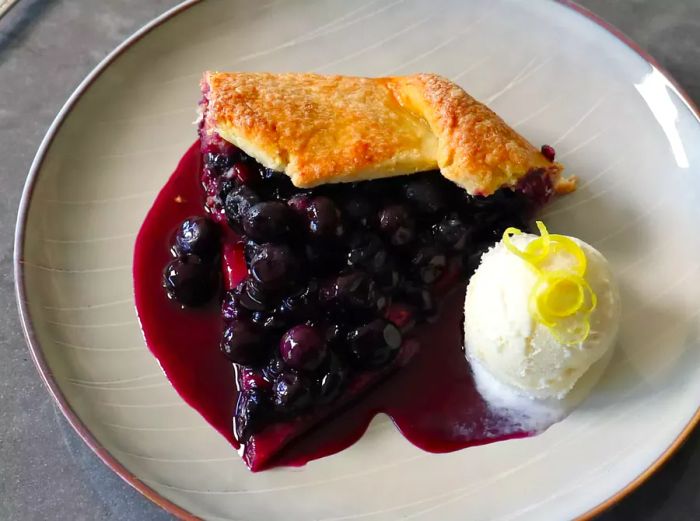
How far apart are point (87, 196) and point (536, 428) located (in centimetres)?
115

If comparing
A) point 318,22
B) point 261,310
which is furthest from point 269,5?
point 261,310

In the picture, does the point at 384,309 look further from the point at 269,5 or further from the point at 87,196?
the point at 269,5

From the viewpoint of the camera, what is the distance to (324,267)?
4.93 ft

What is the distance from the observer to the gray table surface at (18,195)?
1.40 m

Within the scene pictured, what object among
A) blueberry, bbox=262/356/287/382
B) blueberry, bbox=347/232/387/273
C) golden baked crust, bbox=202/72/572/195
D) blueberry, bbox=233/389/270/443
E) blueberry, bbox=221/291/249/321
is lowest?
blueberry, bbox=233/389/270/443

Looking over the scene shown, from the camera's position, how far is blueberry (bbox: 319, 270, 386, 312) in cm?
141

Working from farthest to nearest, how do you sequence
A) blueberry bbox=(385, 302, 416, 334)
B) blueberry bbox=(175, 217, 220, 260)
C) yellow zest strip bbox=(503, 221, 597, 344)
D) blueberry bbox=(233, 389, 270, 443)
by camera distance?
blueberry bbox=(175, 217, 220, 260)
blueberry bbox=(385, 302, 416, 334)
blueberry bbox=(233, 389, 270, 443)
yellow zest strip bbox=(503, 221, 597, 344)

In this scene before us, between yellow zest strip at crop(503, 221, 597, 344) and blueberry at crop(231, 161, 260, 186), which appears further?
blueberry at crop(231, 161, 260, 186)

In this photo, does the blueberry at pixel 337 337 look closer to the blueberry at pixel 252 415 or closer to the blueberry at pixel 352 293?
the blueberry at pixel 352 293

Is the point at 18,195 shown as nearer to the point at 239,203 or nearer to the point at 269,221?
the point at 239,203

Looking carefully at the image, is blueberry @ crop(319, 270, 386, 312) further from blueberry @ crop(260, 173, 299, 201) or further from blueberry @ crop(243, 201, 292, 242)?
blueberry @ crop(260, 173, 299, 201)

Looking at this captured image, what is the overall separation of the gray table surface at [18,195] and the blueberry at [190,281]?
0.37 meters

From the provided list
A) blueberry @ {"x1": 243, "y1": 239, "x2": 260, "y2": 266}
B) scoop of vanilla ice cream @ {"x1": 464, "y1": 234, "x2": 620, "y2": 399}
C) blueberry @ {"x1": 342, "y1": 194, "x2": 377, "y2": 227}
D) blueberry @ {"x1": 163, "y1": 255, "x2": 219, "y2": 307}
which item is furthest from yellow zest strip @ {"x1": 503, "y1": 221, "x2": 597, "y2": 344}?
blueberry @ {"x1": 163, "y1": 255, "x2": 219, "y2": 307}

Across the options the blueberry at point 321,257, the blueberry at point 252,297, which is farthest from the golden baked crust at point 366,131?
the blueberry at point 252,297
